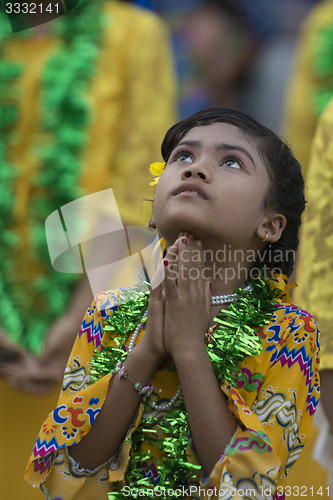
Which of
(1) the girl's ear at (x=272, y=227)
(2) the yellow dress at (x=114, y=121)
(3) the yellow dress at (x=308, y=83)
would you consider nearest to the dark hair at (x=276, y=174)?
(1) the girl's ear at (x=272, y=227)

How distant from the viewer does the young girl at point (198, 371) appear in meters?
1.39

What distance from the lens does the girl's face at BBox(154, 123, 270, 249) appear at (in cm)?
148

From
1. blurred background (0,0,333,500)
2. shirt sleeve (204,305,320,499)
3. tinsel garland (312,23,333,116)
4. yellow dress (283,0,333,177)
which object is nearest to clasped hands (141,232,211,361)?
shirt sleeve (204,305,320,499)

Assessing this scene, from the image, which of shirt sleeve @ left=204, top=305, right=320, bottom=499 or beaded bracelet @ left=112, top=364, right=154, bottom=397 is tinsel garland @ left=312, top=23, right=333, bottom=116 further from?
beaded bracelet @ left=112, top=364, right=154, bottom=397

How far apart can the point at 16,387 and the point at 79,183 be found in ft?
2.22

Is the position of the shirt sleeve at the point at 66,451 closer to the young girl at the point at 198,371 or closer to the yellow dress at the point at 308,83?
the young girl at the point at 198,371

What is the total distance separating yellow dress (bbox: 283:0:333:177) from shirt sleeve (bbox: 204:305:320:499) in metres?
1.28

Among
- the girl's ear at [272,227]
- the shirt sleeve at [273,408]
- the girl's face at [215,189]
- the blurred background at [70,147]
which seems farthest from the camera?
the blurred background at [70,147]

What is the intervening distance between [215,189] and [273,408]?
0.41 m

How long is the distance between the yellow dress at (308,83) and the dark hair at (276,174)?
1031 mm

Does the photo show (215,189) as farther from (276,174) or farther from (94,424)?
(94,424)

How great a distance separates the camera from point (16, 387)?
246cm

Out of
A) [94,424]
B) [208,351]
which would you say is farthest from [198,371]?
[94,424]

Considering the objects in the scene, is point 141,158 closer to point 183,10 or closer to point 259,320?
point 183,10
